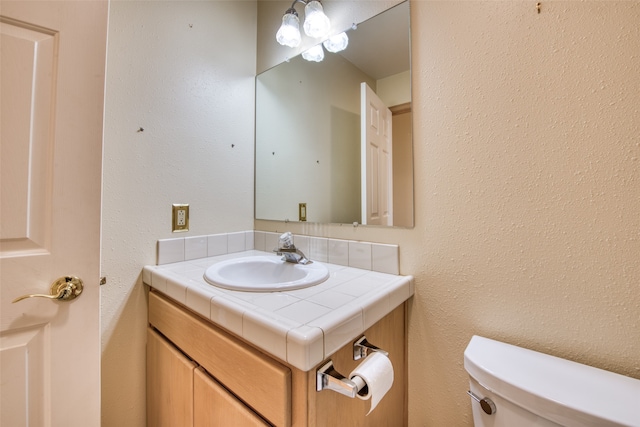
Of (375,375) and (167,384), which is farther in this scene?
(167,384)

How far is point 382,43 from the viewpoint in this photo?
3.37ft

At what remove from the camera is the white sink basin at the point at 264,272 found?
92 centimetres

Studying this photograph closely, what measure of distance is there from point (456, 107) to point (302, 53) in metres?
0.82

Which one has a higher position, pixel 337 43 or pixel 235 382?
pixel 337 43

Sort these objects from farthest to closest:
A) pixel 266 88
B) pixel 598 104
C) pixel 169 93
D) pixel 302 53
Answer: pixel 266 88
pixel 302 53
pixel 169 93
pixel 598 104

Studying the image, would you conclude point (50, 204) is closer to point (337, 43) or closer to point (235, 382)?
point (235, 382)

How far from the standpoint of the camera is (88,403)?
0.78 metres

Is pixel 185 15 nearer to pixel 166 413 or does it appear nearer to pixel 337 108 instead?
pixel 337 108

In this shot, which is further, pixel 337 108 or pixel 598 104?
pixel 337 108

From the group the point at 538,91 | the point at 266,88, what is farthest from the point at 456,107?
the point at 266,88

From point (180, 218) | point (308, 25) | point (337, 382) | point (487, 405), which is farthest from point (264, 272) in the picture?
point (308, 25)

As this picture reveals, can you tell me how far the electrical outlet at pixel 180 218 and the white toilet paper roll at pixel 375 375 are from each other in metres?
0.95

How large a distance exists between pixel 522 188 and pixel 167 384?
1.29m

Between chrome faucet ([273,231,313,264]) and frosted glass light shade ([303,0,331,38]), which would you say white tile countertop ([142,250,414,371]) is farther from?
frosted glass light shade ([303,0,331,38])
